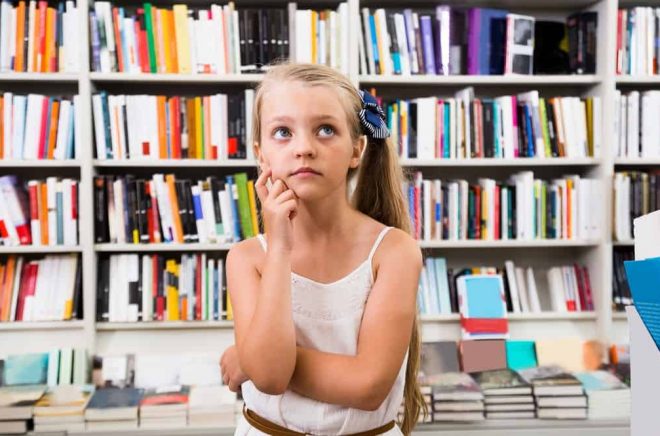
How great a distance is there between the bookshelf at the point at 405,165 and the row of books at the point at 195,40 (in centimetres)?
6

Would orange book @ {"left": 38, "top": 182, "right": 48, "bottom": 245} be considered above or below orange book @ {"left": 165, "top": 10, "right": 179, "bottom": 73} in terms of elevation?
below

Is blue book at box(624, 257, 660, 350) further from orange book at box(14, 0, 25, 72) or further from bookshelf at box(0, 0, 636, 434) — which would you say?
orange book at box(14, 0, 25, 72)

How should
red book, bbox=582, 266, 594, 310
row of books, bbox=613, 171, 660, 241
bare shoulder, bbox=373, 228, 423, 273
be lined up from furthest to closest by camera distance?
1. red book, bbox=582, 266, 594, 310
2. row of books, bbox=613, 171, 660, 241
3. bare shoulder, bbox=373, 228, 423, 273

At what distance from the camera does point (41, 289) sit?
297 cm

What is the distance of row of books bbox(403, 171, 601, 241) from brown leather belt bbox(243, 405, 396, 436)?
192cm

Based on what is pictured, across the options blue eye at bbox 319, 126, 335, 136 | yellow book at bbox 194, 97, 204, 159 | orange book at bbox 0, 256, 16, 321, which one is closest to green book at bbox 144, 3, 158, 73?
yellow book at bbox 194, 97, 204, 159

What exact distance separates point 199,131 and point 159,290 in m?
0.67

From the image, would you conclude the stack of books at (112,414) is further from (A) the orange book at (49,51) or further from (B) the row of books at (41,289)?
(A) the orange book at (49,51)

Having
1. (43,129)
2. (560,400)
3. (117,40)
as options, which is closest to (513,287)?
(560,400)

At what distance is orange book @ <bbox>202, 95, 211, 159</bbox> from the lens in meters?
2.95

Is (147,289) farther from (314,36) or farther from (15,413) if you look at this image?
(314,36)

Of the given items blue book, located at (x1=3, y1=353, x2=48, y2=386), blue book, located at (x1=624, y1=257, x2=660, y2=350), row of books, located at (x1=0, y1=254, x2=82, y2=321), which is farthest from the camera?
row of books, located at (x1=0, y1=254, x2=82, y2=321)

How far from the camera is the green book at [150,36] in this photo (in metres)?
2.90

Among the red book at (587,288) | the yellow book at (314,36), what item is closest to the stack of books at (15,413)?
the yellow book at (314,36)
